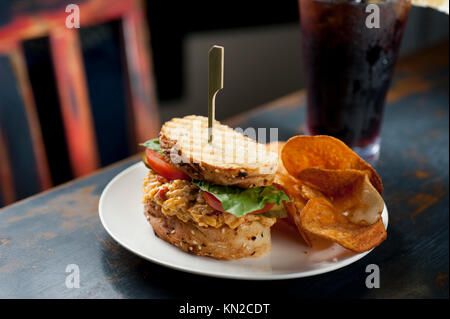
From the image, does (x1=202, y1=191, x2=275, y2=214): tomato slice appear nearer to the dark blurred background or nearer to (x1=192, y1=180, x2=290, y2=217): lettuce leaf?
(x1=192, y1=180, x2=290, y2=217): lettuce leaf

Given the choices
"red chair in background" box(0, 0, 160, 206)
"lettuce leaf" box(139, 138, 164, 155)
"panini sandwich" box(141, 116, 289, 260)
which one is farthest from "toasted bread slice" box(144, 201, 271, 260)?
"red chair in background" box(0, 0, 160, 206)

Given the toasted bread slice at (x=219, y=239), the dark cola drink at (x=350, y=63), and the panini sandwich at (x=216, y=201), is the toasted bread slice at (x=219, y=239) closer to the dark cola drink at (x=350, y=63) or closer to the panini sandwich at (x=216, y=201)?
the panini sandwich at (x=216, y=201)

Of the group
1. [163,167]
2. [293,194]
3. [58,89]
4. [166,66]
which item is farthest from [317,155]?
[166,66]

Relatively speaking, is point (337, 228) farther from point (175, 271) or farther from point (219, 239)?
point (175, 271)
